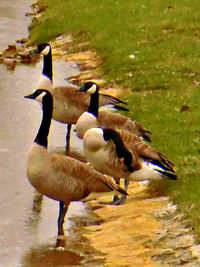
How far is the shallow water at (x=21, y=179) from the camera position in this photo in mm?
10742

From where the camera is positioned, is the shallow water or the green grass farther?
the green grass

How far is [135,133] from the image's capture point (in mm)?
13492

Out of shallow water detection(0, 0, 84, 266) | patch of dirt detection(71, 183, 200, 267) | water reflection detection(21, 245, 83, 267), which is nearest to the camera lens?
patch of dirt detection(71, 183, 200, 267)

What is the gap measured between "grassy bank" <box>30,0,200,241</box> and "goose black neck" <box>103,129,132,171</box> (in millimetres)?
688

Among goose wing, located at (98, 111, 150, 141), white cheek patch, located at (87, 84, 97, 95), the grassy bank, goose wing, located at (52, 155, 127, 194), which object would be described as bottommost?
the grassy bank

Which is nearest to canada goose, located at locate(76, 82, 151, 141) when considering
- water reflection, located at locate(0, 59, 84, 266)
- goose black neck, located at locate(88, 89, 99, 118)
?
goose black neck, located at locate(88, 89, 99, 118)

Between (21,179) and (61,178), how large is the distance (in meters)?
2.19

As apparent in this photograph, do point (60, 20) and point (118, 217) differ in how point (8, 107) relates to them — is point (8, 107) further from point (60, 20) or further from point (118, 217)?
point (60, 20)

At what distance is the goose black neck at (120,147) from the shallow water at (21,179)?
0.95 metres

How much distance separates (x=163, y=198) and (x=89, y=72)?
346 inches

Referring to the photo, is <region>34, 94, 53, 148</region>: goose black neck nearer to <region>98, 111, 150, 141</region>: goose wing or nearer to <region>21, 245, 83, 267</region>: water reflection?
<region>21, 245, 83, 267</region>: water reflection

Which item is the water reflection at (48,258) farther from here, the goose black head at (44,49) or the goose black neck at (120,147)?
the goose black head at (44,49)

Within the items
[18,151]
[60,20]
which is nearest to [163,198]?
[18,151]

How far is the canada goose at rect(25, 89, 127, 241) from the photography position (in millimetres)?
10984
